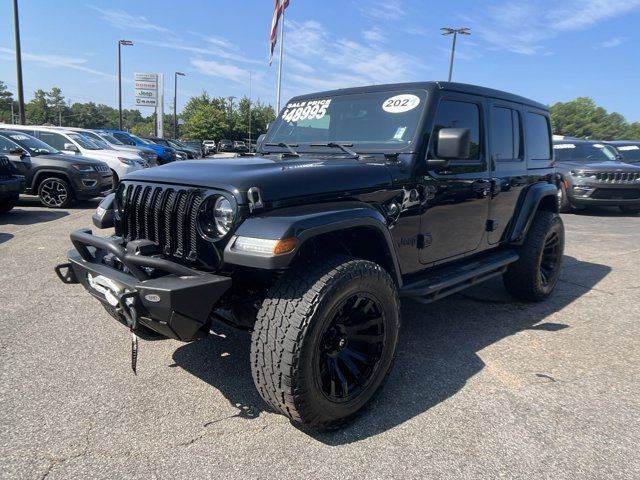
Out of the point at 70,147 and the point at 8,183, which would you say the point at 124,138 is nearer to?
the point at 70,147

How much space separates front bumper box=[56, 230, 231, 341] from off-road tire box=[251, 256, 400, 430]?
0.96 feet

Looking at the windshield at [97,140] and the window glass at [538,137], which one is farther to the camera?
the windshield at [97,140]

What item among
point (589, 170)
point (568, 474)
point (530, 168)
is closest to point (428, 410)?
point (568, 474)

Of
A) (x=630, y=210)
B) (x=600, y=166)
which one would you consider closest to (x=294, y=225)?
(x=600, y=166)

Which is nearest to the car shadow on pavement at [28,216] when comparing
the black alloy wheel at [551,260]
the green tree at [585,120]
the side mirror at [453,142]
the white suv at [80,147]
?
the white suv at [80,147]

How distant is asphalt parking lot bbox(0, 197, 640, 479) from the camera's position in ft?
7.16

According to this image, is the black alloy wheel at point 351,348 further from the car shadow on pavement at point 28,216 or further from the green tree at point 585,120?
the green tree at point 585,120

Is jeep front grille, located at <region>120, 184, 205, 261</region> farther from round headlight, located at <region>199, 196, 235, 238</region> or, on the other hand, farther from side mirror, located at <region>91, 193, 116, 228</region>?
side mirror, located at <region>91, 193, 116, 228</region>

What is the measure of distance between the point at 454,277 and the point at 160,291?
2157 mm

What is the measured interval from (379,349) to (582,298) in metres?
3.32

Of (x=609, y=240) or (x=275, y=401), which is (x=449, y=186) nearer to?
(x=275, y=401)

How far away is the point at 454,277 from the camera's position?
3.41 meters

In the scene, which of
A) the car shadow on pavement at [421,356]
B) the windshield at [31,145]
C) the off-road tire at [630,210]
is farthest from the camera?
the off-road tire at [630,210]

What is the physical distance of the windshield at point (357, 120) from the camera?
128 inches
